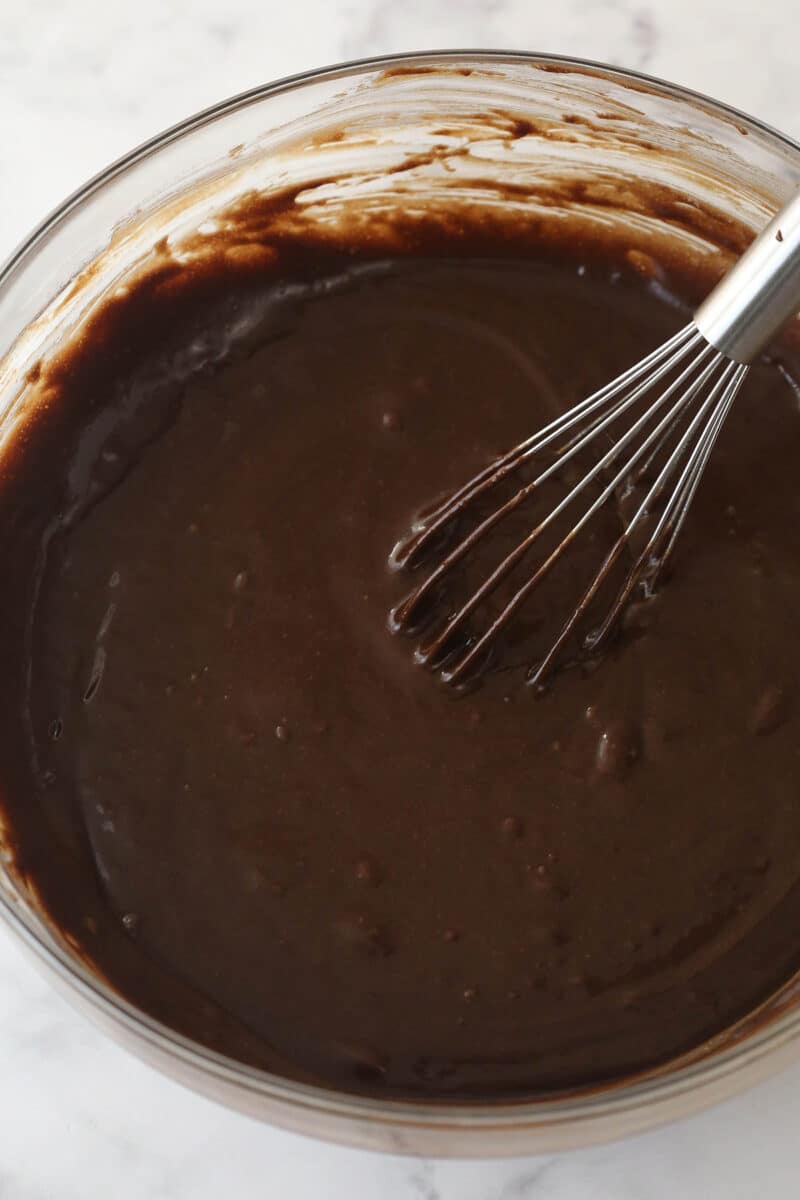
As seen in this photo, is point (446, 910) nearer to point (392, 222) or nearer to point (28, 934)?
point (28, 934)

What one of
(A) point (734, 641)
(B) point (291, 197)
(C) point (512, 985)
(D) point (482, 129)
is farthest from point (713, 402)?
(C) point (512, 985)

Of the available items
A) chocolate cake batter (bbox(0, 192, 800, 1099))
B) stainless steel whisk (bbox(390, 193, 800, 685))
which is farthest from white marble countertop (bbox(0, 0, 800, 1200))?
stainless steel whisk (bbox(390, 193, 800, 685))

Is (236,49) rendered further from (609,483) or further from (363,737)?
(363,737)

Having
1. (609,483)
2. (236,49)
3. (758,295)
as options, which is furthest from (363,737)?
(236,49)

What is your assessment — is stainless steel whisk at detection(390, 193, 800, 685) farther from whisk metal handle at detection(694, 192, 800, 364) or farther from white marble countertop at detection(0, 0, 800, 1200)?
white marble countertop at detection(0, 0, 800, 1200)

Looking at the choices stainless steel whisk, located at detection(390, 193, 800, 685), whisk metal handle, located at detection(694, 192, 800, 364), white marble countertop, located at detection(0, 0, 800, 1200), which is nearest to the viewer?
whisk metal handle, located at detection(694, 192, 800, 364)

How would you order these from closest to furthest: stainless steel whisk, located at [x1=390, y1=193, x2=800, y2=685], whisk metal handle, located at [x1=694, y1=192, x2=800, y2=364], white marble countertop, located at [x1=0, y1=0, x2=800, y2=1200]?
whisk metal handle, located at [x1=694, y1=192, x2=800, y2=364] < stainless steel whisk, located at [x1=390, y1=193, x2=800, y2=685] < white marble countertop, located at [x1=0, y1=0, x2=800, y2=1200]
